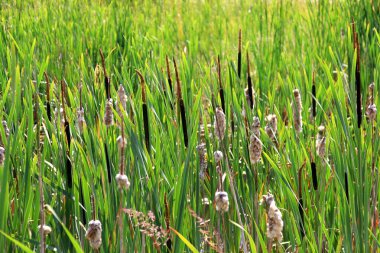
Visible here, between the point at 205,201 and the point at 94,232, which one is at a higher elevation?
the point at 94,232

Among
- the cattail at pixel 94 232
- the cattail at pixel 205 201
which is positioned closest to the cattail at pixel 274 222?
the cattail at pixel 94 232

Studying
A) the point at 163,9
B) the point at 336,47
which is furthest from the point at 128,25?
the point at 163,9

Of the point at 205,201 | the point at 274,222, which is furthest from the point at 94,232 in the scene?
the point at 205,201

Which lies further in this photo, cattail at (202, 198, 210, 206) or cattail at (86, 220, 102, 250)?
cattail at (202, 198, 210, 206)

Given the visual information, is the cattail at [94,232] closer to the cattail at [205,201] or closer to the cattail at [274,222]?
the cattail at [274,222]

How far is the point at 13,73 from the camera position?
1134 millimetres

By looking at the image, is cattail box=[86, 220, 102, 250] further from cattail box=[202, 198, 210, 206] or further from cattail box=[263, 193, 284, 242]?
cattail box=[202, 198, 210, 206]

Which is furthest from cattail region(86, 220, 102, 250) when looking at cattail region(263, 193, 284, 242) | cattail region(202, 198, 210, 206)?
cattail region(202, 198, 210, 206)

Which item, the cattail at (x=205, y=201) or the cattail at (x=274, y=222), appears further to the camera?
the cattail at (x=205, y=201)

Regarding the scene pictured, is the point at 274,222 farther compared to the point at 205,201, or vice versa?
the point at 205,201

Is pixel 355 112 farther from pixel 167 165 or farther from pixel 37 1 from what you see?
pixel 37 1

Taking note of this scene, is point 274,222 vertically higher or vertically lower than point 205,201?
higher

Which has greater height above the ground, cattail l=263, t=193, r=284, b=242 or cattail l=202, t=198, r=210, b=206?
cattail l=263, t=193, r=284, b=242

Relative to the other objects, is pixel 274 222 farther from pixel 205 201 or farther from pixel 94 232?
pixel 205 201
